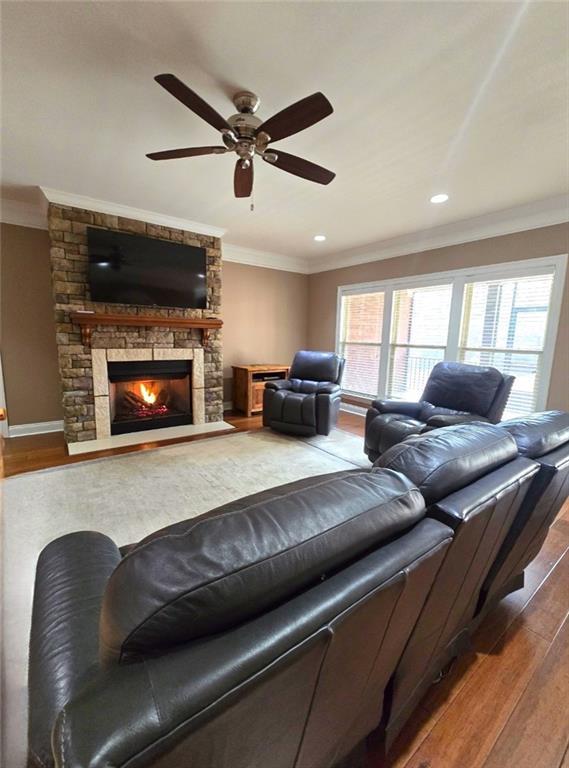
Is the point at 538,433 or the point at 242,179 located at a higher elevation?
the point at 242,179

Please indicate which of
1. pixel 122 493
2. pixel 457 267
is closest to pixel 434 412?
pixel 457 267

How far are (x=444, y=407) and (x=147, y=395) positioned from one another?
3.50 metres

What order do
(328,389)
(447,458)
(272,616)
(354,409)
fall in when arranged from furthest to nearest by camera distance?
(354,409), (328,389), (447,458), (272,616)

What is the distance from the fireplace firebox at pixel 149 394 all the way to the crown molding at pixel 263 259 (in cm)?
185

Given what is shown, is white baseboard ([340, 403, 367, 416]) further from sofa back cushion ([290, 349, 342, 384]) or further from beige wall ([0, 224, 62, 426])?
beige wall ([0, 224, 62, 426])

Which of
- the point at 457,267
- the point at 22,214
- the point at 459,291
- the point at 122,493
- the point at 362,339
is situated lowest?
the point at 122,493

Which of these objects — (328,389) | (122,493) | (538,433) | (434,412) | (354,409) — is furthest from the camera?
(354,409)

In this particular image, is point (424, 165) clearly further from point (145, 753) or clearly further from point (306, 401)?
point (145, 753)

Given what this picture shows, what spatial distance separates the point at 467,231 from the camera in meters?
3.89

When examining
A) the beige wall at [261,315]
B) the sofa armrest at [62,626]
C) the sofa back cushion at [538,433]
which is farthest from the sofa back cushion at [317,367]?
the sofa armrest at [62,626]

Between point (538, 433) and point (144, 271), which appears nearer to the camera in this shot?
point (538, 433)

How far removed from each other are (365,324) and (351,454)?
250 centimetres

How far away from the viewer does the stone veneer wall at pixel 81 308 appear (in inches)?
133

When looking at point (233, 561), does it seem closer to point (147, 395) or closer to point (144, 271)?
point (144, 271)
